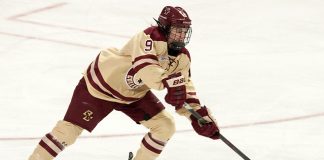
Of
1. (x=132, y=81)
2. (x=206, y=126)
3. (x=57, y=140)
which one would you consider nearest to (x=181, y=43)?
(x=132, y=81)

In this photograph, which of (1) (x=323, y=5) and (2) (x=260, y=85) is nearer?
(2) (x=260, y=85)

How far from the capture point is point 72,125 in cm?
503

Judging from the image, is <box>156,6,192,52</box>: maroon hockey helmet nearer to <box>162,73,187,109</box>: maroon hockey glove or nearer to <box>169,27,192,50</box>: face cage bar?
<box>169,27,192,50</box>: face cage bar

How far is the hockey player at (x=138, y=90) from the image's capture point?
4766 millimetres

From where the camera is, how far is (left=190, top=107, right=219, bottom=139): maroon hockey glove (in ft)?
16.1

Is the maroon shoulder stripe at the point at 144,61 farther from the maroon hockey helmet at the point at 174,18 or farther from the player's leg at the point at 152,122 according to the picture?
the player's leg at the point at 152,122

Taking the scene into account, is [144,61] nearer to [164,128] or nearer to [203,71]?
[164,128]

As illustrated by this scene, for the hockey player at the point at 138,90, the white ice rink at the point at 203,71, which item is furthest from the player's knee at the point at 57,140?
the white ice rink at the point at 203,71

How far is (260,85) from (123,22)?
2.54m

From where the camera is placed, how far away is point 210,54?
8.42 metres

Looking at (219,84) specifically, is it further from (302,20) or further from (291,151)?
(302,20)

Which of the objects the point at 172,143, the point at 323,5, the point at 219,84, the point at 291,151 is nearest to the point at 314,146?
the point at 291,151

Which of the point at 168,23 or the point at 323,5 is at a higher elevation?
the point at 168,23

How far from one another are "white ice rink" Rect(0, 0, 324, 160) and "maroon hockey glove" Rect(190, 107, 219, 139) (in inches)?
32.0
